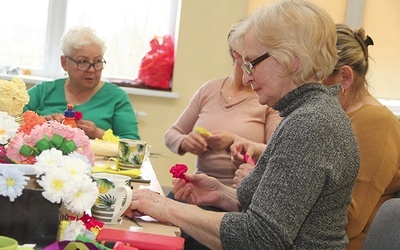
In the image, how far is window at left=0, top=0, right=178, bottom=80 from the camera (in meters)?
4.63

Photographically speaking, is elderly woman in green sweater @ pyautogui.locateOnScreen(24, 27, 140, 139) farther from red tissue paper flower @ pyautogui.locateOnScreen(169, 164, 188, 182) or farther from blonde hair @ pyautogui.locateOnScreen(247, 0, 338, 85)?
blonde hair @ pyautogui.locateOnScreen(247, 0, 338, 85)

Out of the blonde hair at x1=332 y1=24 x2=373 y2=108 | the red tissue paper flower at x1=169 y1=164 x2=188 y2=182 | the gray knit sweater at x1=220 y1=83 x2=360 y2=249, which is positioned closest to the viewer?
the gray knit sweater at x1=220 y1=83 x2=360 y2=249

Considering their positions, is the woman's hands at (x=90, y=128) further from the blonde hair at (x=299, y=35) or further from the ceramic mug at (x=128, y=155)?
the blonde hair at (x=299, y=35)

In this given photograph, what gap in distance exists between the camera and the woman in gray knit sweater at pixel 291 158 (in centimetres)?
158

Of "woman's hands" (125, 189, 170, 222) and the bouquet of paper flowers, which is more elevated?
the bouquet of paper flowers

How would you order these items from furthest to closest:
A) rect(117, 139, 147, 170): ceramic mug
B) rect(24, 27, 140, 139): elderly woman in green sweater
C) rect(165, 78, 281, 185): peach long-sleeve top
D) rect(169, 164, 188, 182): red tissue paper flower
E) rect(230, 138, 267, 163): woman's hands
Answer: rect(24, 27, 140, 139): elderly woman in green sweater < rect(165, 78, 281, 185): peach long-sleeve top < rect(230, 138, 267, 163): woman's hands < rect(117, 139, 147, 170): ceramic mug < rect(169, 164, 188, 182): red tissue paper flower

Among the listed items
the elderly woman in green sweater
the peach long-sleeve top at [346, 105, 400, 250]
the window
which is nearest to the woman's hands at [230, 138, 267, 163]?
the peach long-sleeve top at [346, 105, 400, 250]

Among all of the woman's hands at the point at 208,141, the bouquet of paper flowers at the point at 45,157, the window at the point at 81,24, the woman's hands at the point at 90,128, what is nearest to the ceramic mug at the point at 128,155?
the bouquet of paper flowers at the point at 45,157

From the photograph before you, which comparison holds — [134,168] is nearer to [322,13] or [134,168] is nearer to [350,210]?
[350,210]

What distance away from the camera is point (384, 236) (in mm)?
1761

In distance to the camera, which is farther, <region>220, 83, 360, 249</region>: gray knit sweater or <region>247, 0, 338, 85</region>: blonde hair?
<region>247, 0, 338, 85</region>: blonde hair

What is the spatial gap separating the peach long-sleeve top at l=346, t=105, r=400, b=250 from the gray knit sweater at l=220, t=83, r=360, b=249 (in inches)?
13.6

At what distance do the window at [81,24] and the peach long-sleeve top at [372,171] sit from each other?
2797 millimetres

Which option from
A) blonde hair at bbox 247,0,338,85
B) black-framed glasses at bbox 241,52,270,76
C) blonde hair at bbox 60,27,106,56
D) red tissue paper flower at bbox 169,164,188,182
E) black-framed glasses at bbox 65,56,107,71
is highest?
blonde hair at bbox 247,0,338,85
